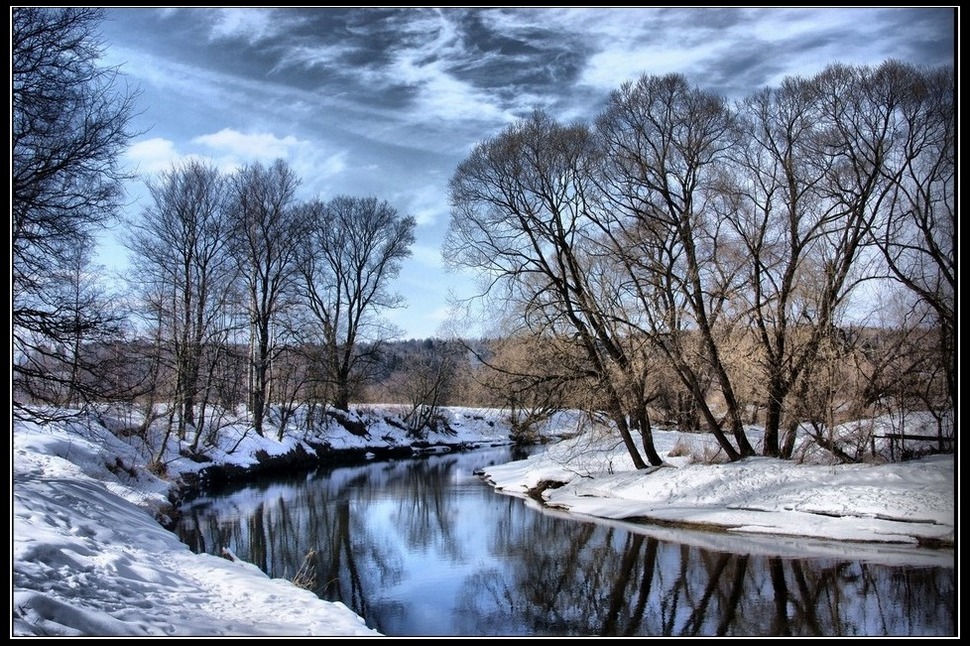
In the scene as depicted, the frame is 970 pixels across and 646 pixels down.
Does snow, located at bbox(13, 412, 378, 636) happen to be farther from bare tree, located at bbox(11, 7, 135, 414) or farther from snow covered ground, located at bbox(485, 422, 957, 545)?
snow covered ground, located at bbox(485, 422, 957, 545)

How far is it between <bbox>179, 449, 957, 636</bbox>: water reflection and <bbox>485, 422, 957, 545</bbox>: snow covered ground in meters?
1.52

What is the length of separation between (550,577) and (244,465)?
18.6 meters

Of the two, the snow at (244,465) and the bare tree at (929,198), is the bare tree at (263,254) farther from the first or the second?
the bare tree at (929,198)

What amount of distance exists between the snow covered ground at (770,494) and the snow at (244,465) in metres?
0.03

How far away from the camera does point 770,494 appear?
47.0ft

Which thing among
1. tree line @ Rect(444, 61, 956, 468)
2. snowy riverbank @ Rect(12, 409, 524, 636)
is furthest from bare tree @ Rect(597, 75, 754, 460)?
snowy riverbank @ Rect(12, 409, 524, 636)

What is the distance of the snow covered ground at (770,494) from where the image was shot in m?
11.8

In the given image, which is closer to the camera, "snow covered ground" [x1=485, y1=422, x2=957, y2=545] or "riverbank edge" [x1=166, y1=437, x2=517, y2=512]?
"snow covered ground" [x1=485, y1=422, x2=957, y2=545]

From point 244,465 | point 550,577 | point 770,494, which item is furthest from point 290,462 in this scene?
point 770,494

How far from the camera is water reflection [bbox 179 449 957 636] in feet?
27.2

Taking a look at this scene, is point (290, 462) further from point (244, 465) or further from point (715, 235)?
point (715, 235)

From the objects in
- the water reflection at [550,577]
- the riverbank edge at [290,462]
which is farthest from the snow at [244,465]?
the water reflection at [550,577]

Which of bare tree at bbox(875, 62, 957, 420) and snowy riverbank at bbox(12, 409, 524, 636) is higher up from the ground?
bare tree at bbox(875, 62, 957, 420)
